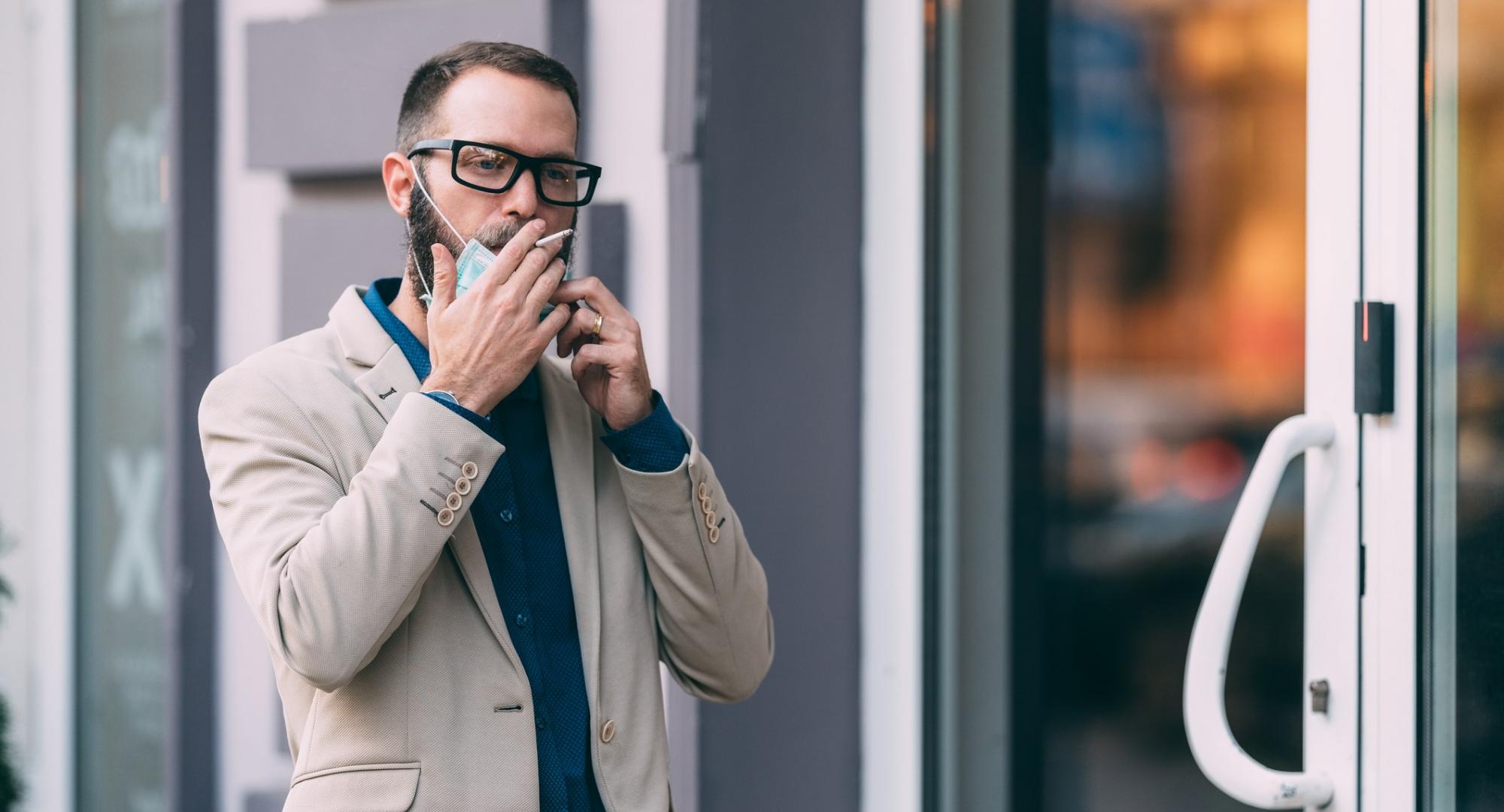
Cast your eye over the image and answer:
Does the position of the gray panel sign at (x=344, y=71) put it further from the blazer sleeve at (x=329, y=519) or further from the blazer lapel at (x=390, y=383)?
the blazer sleeve at (x=329, y=519)

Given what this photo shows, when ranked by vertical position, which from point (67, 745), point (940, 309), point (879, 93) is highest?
point (879, 93)

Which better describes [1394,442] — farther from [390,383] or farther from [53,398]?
[53,398]

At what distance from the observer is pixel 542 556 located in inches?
60.8

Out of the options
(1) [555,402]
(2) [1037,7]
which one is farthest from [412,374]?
(2) [1037,7]

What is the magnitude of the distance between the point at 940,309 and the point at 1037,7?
56 centimetres

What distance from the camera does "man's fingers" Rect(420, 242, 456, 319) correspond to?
57.9 inches

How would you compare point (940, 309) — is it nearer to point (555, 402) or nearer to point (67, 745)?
point (555, 402)

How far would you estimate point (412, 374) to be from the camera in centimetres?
156

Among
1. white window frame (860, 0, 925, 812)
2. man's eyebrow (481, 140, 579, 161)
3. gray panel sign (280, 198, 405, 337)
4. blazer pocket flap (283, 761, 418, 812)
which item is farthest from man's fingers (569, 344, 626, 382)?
gray panel sign (280, 198, 405, 337)

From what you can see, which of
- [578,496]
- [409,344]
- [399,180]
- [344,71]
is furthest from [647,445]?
[344,71]

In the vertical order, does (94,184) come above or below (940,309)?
above

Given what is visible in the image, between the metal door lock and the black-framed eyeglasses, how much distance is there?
3.52 ft

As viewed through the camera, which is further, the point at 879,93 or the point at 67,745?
the point at 67,745

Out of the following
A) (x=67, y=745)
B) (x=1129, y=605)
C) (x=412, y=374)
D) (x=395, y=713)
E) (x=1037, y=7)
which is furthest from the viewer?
(x=67, y=745)
